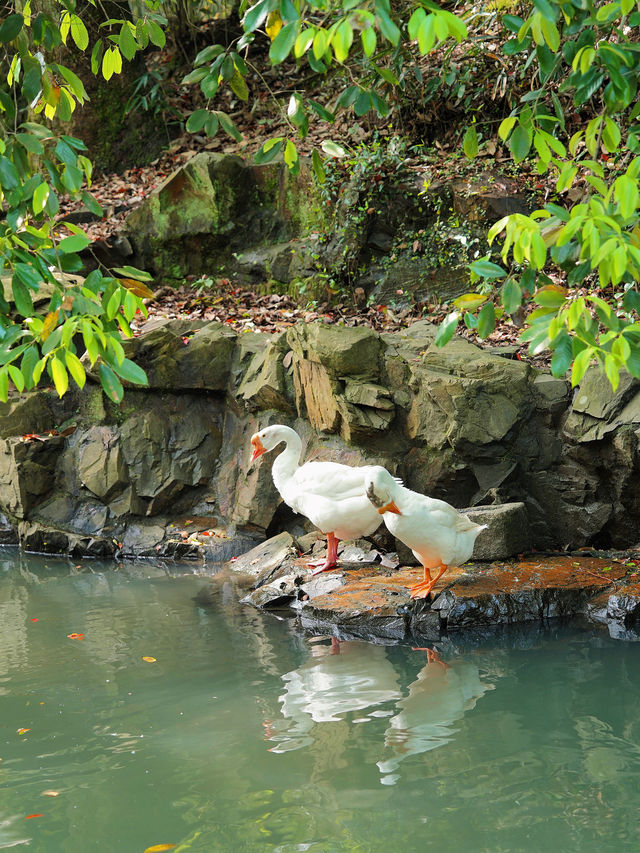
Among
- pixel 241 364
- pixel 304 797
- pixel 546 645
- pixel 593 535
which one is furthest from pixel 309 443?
pixel 304 797

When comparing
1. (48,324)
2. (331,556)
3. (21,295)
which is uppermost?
(21,295)

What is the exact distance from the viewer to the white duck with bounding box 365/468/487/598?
6.20 meters

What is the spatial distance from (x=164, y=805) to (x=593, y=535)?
5.24 m

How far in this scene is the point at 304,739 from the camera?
4387 millimetres

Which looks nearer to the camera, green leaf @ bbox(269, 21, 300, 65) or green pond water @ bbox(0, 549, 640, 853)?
green leaf @ bbox(269, 21, 300, 65)

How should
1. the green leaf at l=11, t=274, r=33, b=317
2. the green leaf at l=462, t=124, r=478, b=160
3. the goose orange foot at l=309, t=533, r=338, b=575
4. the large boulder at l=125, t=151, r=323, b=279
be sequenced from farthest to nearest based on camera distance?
the large boulder at l=125, t=151, r=323, b=279 → the goose orange foot at l=309, t=533, r=338, b=575 → the green leaf at l=462, t=124, r=478, b=160 → the green leaf at l=11, t=274, r=33, b=317

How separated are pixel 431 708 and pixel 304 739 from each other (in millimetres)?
832

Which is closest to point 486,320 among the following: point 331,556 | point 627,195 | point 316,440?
point 627,195

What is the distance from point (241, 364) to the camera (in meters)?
9.60

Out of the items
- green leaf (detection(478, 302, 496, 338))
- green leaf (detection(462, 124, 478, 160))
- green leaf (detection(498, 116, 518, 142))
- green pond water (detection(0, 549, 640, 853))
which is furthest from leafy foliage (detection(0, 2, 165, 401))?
green pond water (detection(0, 549, 640, 853))

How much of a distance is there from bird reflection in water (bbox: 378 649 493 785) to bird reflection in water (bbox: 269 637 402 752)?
132mm

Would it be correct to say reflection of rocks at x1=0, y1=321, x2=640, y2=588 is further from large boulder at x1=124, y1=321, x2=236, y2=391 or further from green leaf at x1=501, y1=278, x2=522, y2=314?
green leaf at x1=501, y1=278, x2=522, y2=314

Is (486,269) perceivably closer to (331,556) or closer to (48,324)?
(48,324)

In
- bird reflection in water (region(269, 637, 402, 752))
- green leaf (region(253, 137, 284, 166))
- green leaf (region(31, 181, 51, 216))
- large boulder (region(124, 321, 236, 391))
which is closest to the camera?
green leaf (region(31, 181, 51, 216))
